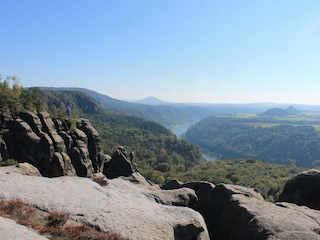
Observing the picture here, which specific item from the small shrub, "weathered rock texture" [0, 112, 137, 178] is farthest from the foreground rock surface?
"weathered rock texture" [0, 112, 137, 178]

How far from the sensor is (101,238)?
1692 cm

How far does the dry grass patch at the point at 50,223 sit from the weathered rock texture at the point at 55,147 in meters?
32.0

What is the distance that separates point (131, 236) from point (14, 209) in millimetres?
7756

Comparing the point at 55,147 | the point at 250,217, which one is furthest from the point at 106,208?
the point at 55,147

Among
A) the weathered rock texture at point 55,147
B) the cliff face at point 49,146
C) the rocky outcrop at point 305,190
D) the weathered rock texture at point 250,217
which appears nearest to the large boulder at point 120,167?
Result: the weathered rock texture at point 55,147

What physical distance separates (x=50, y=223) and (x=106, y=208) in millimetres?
4358

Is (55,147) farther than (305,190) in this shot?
Yes

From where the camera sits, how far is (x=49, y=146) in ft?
174

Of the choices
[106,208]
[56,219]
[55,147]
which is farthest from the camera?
[55,147]

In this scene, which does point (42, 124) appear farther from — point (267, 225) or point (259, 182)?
point (259, 182)

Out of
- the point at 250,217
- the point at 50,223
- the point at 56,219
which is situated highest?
the point at 56,219

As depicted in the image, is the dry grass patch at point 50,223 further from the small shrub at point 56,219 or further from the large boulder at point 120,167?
the large boulder at point 120,167

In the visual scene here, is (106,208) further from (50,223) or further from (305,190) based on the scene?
(305,190)

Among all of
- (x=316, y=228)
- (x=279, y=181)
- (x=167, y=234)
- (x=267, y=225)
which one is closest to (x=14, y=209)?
(x=167, y=234)
